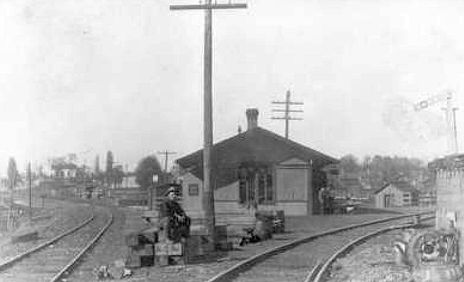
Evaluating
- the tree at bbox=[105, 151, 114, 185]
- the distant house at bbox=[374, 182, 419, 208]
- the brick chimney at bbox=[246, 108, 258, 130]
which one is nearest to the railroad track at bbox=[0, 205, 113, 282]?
the brick chimney at bbox=[246, 108, 258, 130]

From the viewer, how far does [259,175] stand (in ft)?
112

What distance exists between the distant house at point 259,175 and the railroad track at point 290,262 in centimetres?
1210

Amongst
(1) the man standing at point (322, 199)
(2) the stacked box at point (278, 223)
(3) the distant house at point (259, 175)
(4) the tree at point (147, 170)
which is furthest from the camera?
(4) the tree at point (147, 170)

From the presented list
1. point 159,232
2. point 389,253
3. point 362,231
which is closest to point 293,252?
point 389,253

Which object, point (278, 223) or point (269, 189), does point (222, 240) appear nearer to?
point (278, 223)

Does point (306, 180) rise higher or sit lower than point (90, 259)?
higher

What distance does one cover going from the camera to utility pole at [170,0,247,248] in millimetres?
16484

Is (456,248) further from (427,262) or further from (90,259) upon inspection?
(90,259)

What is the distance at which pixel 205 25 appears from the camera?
17.1m

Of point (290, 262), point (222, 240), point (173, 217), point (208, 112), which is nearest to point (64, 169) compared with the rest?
point (222, 240)

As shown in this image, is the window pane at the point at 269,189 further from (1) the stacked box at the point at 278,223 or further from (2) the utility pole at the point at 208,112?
(2) the utility pole at the point at 208,112

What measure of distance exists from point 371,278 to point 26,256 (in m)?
8.04

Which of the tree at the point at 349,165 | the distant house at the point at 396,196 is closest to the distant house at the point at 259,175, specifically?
the distant house at the point at 396,196

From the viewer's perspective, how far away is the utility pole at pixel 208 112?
649 inches
